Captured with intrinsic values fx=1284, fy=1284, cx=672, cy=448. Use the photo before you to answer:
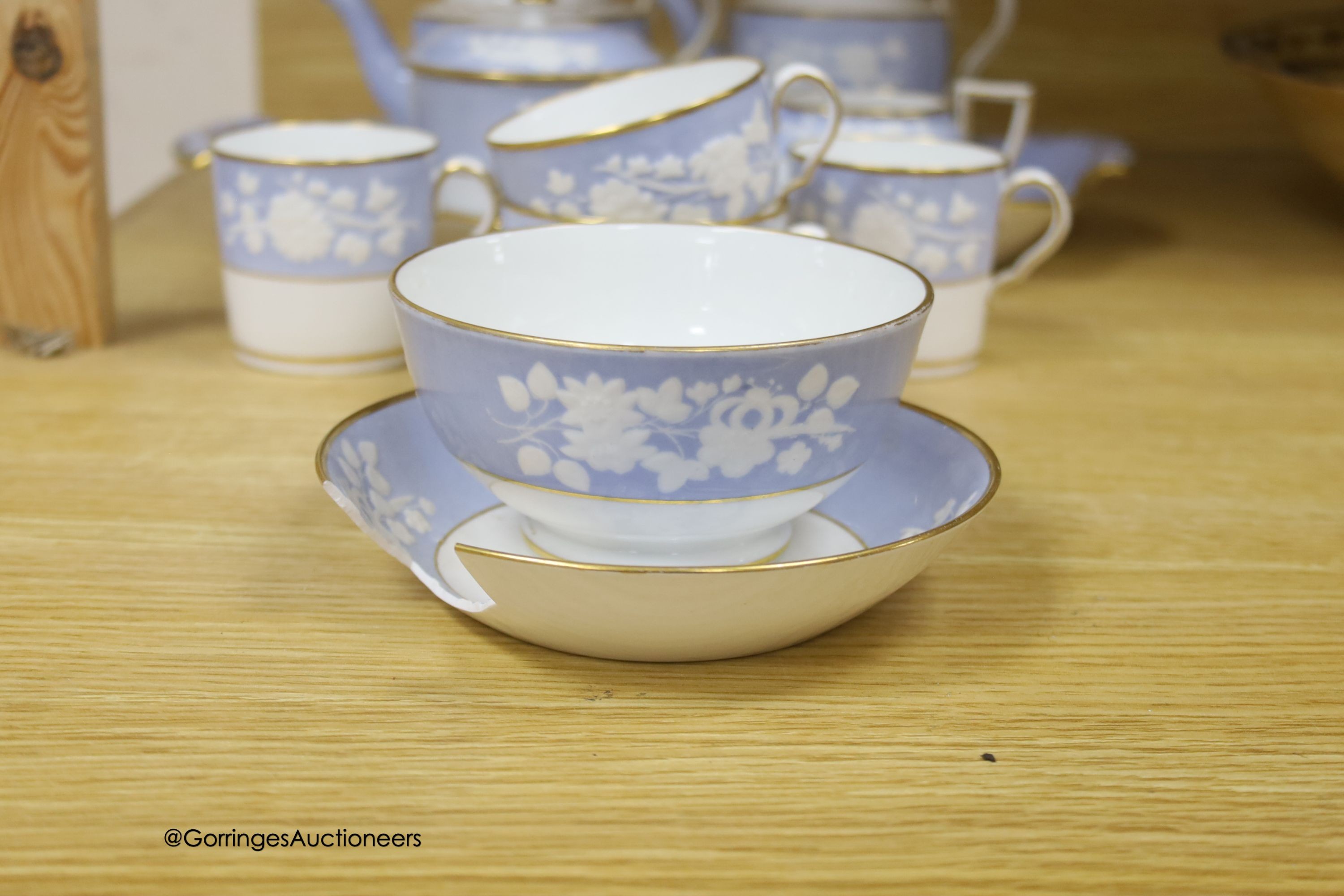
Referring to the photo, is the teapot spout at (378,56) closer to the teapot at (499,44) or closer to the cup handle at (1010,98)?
the teapot at (499,44)

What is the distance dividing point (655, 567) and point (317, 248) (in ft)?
1.24

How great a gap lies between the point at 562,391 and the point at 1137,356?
0.48 metres

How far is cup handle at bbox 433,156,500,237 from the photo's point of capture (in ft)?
2.14

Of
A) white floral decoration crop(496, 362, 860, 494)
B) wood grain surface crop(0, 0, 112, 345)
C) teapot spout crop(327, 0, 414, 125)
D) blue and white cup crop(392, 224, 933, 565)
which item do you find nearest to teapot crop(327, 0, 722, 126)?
teapot spout crop(327, 0, 414, 125)

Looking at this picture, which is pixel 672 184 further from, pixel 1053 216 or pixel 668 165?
pixel 1053 216

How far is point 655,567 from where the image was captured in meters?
0.34

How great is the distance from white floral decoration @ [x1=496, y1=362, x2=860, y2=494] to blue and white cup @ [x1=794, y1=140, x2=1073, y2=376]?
0.31 m

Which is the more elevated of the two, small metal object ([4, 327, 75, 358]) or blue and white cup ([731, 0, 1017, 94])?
blue and white cup ([731, 0, 1017, 94])

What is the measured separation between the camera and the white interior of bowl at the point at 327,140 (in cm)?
72

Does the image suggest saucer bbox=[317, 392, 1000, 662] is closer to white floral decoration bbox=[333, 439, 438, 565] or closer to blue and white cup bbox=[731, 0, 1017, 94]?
white floral decoration bbox=[333, 439, 438, 565]

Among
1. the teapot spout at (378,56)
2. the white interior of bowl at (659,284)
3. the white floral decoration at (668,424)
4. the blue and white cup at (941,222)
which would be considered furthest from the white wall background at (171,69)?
the white floral decoration at (668,424)

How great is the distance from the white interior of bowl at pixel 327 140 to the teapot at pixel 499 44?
0.06m

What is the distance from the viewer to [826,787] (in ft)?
1.09

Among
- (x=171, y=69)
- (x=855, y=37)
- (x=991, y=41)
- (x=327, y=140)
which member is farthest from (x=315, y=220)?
(x=171, y=69)
